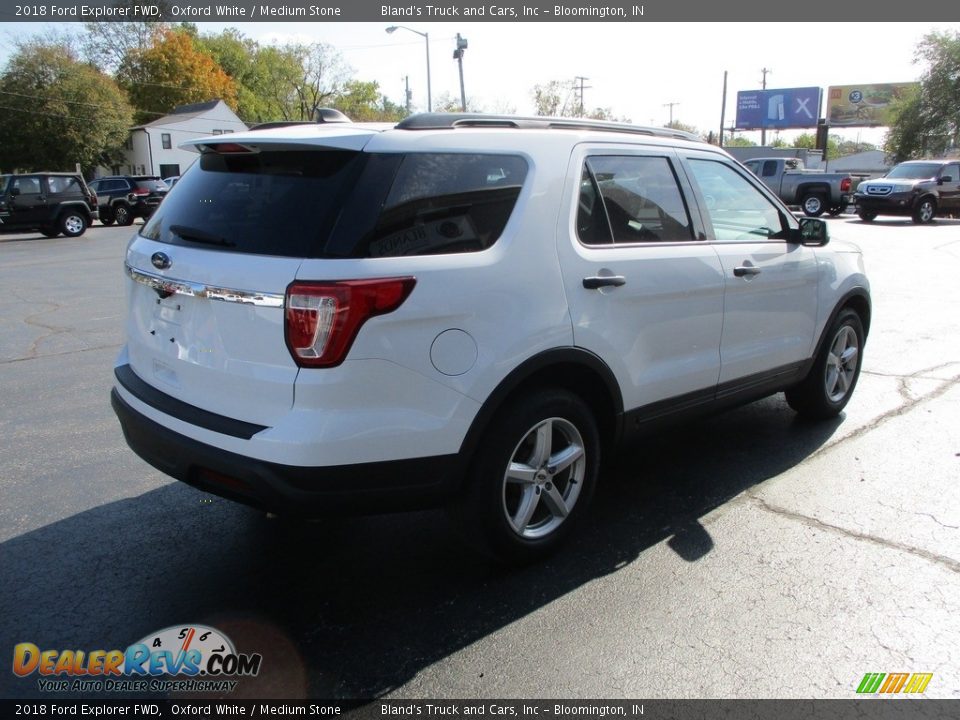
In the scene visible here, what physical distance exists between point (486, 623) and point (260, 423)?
46.0 inches

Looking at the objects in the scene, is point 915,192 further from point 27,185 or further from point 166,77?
point 166,77

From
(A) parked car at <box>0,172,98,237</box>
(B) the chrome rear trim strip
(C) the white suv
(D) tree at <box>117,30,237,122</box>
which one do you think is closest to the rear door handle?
(C) the white suv

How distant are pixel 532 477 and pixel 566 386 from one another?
46cm

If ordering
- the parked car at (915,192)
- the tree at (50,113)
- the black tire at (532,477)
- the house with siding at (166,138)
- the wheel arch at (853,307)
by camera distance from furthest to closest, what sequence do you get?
the house with siding at (166,138) < the tree at (50,113) < the parked car at (915,192) < the wheel arch at (853,307) < the black tire at (532,477)

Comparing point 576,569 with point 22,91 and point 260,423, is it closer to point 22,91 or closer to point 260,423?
point 260,423

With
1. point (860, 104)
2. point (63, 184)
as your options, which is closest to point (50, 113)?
point (63, 184)

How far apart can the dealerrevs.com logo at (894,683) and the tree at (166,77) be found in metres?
78.8

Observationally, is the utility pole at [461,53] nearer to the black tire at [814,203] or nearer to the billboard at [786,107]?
the black tire at [814,203]

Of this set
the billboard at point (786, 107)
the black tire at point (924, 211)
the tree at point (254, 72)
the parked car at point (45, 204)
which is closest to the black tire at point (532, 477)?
the parked car at point (45, 204)

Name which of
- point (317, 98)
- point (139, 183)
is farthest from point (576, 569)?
point (317, 98)

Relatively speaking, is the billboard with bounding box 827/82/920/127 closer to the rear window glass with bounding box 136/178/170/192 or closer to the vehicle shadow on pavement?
the rear window glass with bounding box 136/178/170/192

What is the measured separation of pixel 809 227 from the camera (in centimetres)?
467

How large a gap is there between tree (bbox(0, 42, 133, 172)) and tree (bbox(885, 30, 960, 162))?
52193 millimetres

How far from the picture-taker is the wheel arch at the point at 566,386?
9.64 ft
